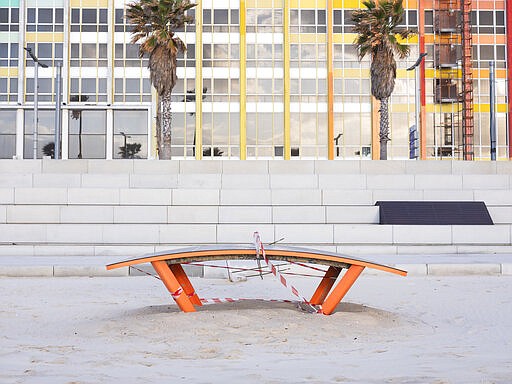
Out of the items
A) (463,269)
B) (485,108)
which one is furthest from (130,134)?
(463,269)

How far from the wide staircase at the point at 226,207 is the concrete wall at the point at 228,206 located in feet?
0.08

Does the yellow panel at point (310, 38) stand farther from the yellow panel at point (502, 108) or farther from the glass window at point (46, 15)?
the glass window at point (46, 15)

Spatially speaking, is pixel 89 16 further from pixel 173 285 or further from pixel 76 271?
pixel 173 285

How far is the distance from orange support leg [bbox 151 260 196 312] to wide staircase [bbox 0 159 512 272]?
857 centimetres

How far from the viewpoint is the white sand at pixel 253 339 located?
4859mm

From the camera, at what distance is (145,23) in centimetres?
3269

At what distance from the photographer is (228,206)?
19.2 meters

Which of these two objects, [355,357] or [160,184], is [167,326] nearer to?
[355,357]

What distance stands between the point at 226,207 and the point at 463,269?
7147 mm

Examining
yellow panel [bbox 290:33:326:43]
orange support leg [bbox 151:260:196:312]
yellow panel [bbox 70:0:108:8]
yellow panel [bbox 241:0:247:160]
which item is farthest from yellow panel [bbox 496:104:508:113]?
orange support leg [bbox 151:260:196:312]

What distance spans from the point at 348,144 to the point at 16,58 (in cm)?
2298

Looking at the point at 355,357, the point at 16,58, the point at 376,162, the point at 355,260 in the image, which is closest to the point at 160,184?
the point at 376,162

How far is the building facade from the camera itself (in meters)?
Result: 47.2

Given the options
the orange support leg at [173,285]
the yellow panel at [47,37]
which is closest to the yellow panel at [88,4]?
the yellow panel at [47,37]
